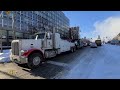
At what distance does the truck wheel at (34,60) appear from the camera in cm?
629

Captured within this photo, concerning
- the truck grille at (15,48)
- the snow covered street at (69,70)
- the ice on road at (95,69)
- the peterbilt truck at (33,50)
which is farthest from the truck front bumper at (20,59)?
the ice on road at (95,69)

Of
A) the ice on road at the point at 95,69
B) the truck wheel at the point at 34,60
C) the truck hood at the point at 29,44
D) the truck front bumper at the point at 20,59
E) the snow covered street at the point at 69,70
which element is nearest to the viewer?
the ice on road at the point at 95,69

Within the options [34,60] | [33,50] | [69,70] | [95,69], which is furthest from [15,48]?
[95,69]

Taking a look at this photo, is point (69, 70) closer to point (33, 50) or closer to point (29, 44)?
point (33, 50)

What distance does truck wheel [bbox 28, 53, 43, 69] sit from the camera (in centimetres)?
629

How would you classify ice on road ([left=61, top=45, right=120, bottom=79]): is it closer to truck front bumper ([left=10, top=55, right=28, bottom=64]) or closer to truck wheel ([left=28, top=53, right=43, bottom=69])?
truck wheel ([left=28, top=53, right=43, bottom=69])

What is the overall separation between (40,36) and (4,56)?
7.82 ft

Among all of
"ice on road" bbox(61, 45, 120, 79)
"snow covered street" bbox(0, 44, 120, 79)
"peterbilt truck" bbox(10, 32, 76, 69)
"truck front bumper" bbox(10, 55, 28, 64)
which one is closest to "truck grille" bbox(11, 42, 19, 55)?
"peterbilt truck" bbox(10, 32, 76, 69)

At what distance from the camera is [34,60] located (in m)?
6.43

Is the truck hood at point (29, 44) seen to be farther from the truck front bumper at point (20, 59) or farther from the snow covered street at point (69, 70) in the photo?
the snow covered street at point (69, 70)

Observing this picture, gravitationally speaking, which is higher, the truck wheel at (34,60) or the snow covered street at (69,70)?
the truck wheel at (34,60)
